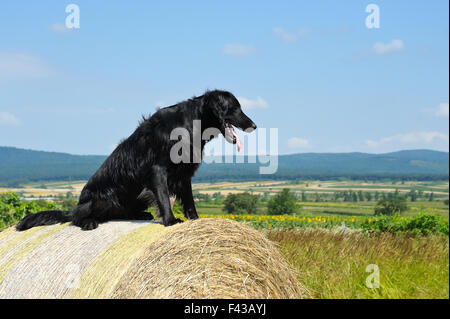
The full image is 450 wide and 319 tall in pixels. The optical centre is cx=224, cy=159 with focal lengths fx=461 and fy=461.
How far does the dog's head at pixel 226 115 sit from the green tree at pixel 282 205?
17999mm

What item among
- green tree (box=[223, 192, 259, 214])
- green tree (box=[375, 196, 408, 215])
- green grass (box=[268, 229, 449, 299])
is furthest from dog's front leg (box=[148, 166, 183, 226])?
green tree (box=[223, 192, 259, 214])

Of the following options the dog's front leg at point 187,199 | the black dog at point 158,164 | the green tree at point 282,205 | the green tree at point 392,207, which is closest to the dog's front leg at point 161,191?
the black dog at point 158,164

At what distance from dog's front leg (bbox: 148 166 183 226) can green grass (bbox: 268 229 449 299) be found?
7.71 ft

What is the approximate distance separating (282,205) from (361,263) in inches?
579

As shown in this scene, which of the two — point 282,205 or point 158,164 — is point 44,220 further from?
point 282,205

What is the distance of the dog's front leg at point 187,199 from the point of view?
4.95 meters

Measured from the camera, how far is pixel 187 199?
16.6 feet

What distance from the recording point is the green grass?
23.0ft

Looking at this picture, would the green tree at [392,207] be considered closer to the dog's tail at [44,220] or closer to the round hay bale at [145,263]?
the round hay bale at [145,263]

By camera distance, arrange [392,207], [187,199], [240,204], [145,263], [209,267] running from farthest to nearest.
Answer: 1. [240,204]
2. [392,207]
3. [187,199]
4. [209,267]
5. [145,263]

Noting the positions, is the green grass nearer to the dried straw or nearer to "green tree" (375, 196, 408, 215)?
the dried straw

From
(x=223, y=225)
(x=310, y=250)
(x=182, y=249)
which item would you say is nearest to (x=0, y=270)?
(x=182, y=249)

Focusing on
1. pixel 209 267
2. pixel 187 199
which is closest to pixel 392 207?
pixel 187 199
